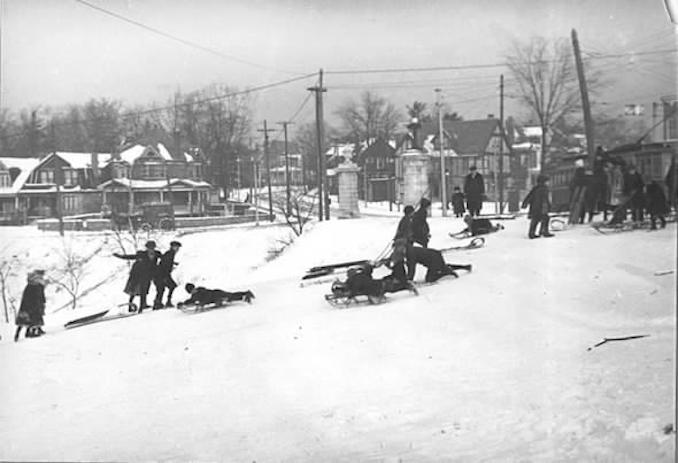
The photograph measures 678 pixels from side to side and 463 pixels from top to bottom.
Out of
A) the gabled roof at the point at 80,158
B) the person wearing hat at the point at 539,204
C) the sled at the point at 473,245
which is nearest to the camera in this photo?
the gabled roof at the point at 80,158

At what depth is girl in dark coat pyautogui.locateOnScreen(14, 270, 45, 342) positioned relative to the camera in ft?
5.20

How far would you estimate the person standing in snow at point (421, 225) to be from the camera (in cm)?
180

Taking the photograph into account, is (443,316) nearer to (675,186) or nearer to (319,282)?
(319,282)

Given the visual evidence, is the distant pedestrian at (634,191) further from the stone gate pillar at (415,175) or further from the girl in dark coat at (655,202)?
the stone gate pillar at (415,175)

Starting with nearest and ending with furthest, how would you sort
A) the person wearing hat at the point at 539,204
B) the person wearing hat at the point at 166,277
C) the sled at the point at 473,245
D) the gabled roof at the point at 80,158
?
the gabled roof at the point at 80,158, the person wearing hat at the point at 166,277, the person wearing hat at the point at 539,204, the sled at the point at 473,245

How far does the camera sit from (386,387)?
5.51ft

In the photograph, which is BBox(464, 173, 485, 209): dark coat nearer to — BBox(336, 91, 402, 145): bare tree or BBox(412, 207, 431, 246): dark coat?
BBox(412, 207, 431, 246): dark coat

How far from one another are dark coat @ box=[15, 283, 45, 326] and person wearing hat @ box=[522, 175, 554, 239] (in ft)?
4.26

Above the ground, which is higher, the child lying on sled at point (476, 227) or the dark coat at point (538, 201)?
the dark coat at point (538, 201)

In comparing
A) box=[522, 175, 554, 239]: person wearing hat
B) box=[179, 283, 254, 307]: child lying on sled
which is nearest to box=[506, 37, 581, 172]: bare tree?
box=[522, 175, 554, 239]: person wearing hat

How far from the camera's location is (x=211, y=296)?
67.7 inches

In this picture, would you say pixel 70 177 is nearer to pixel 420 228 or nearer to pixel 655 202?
pixel 420 228

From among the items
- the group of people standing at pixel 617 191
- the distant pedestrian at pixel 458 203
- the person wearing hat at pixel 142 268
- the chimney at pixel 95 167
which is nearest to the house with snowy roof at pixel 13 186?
the chimney at pixel 95 167

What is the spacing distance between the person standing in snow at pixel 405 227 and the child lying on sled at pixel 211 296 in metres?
0.45
